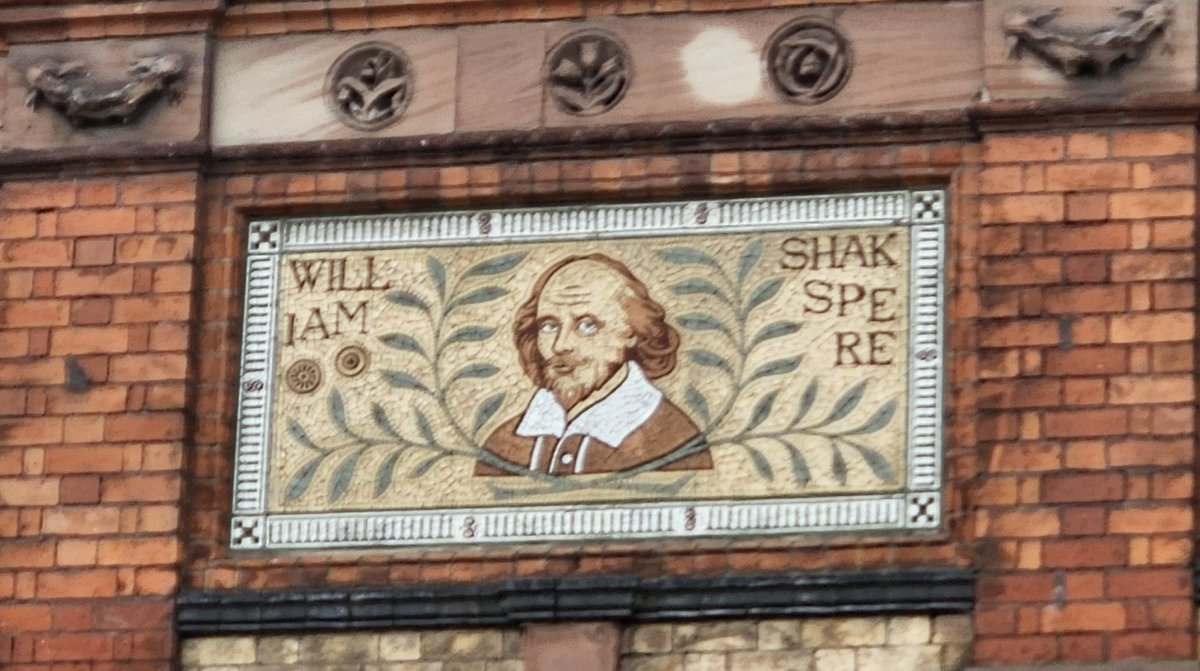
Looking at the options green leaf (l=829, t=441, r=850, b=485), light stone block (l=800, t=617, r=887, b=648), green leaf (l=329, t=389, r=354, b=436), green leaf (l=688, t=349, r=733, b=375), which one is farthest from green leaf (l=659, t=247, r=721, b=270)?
light stone block (l=800, t=617, r=887, b=648)

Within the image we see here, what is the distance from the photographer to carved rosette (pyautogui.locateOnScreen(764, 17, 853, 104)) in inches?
641

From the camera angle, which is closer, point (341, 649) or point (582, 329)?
point (341, 649)

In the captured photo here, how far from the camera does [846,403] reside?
1597cm

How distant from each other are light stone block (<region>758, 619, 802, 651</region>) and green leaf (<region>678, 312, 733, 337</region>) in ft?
3.93

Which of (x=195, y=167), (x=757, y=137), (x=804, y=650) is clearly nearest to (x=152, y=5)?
(x=195, y=167)

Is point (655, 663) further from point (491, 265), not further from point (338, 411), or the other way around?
point (491, 265)

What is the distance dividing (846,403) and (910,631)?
0.95m

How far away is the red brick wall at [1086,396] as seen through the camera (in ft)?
50.5

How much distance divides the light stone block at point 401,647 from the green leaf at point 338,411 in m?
0.89

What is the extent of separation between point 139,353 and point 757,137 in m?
2.58

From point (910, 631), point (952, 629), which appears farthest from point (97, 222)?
point (952, 629)

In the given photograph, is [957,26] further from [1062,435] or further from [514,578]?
[514,578]

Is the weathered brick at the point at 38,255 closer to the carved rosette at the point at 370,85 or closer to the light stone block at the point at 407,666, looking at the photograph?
the carved rosette at the point at 370,85

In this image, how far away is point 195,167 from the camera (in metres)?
16.6
